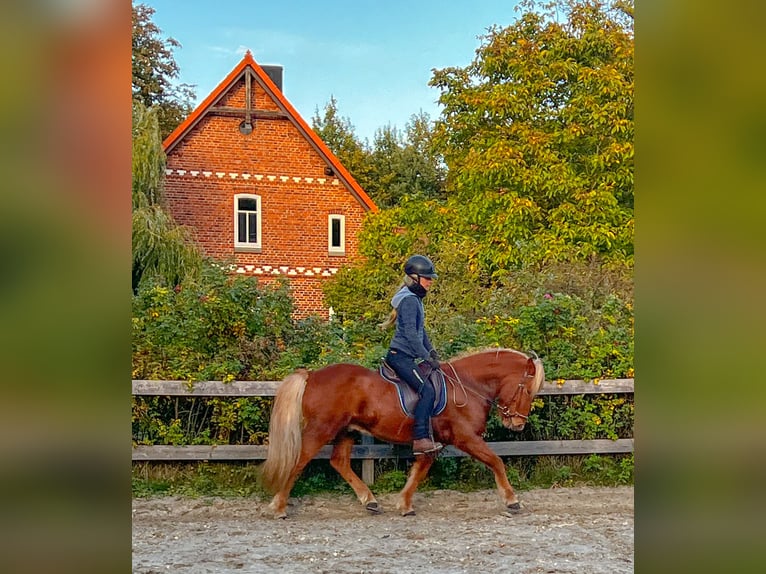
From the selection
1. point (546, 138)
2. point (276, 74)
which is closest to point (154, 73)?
point (276, 74)

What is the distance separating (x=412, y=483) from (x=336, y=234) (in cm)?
1600

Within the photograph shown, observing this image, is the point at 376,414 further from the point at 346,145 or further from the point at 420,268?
the point at 346,145

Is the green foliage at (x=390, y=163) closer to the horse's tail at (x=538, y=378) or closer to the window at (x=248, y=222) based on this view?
the window at (x=248, y=222)

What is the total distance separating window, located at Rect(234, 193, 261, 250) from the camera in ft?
69.3

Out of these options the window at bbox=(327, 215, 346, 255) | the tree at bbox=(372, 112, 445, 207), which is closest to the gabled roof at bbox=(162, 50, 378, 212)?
the window at bbox=(327, 215, 346, 255)

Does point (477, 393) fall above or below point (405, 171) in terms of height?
below

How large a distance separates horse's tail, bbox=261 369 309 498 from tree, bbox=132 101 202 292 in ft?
28.9

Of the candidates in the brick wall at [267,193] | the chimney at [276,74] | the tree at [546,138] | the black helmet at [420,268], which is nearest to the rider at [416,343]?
the black helmet at [420,268]

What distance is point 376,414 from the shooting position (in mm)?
6402

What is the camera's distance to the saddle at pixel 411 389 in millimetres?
6391
